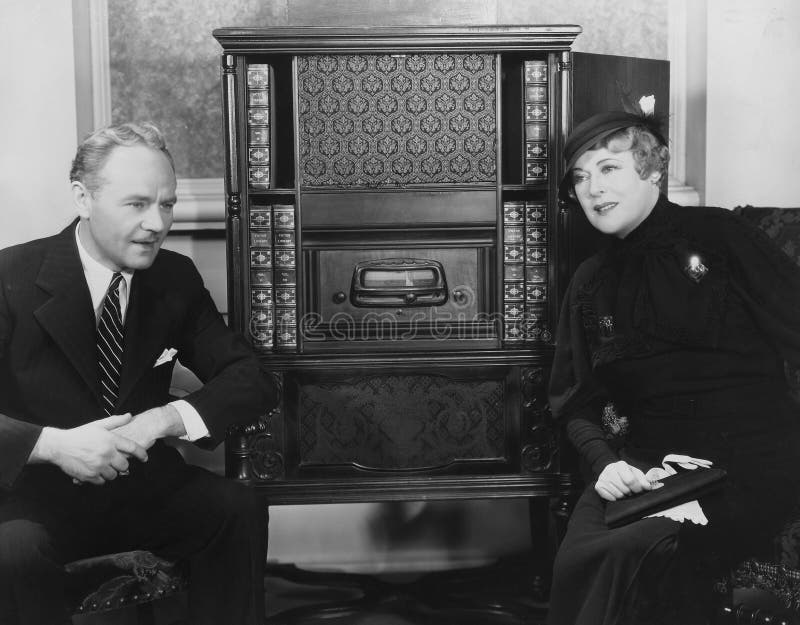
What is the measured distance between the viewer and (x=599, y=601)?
196 cm

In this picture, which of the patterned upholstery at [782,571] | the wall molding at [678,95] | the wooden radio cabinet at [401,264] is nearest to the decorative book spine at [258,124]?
the wooden radio cabinet at [401,264]

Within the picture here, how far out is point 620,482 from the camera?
6.89ft

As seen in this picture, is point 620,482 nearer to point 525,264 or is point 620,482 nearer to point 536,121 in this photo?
point 525,264

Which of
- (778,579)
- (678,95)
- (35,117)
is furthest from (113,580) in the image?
(678,95)

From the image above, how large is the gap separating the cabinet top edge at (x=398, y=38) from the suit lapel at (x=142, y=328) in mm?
747

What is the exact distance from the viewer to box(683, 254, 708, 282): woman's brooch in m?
2.27

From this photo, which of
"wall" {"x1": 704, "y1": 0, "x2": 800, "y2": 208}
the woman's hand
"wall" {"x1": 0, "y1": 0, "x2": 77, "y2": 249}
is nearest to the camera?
the woman's hand

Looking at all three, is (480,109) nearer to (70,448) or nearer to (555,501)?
(555,501)

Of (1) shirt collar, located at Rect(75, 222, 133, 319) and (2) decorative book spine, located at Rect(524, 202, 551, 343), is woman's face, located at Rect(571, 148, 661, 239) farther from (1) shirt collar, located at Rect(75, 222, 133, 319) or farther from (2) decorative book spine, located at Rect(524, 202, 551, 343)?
(1) shirt collar, located at Rect(75, 222, 133, 319)

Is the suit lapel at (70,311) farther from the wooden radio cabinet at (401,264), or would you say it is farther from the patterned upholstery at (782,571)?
the patterned upholstery at (782,571)

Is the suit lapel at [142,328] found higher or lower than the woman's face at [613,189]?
lower

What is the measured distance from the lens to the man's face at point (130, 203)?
7.02 feet

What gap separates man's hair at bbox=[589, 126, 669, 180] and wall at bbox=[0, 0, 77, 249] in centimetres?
190

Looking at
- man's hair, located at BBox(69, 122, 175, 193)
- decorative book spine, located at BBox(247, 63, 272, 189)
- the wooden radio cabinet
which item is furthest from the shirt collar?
decorative book spine, located at BBox(247, 63, 272, 189)
